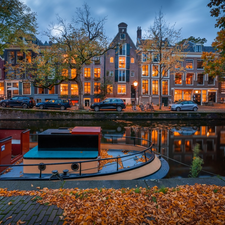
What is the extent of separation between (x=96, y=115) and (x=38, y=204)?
863 inches

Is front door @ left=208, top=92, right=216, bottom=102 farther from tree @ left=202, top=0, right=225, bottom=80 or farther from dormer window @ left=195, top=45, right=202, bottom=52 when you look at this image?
tree @ left=202, top=0, right=225, bottom=80

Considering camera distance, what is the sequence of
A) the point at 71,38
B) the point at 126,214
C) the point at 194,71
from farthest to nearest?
the point at 194,71 < the point at 71,38 < the point at 126,214

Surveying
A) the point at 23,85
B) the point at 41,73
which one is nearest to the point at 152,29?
the point at 41,73

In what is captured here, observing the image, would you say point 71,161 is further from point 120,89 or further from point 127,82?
point 127,82

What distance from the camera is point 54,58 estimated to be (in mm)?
25656

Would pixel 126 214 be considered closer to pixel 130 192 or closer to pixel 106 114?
pixel 130 192

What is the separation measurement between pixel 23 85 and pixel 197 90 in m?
39.5

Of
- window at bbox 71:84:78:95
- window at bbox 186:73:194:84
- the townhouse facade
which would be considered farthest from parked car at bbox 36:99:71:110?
window at bbox 186:73:194:84

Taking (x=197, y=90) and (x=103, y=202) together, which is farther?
(x=197, y=90)

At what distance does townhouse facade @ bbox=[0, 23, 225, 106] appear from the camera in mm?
38312

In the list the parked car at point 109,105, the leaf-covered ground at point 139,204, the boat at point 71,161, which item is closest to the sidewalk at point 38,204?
the leaf-covered ground at point 139,204

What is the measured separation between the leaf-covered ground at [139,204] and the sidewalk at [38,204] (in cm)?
17

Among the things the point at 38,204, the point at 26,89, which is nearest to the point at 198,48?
the point at 26,89

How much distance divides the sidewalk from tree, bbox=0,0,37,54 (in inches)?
720
